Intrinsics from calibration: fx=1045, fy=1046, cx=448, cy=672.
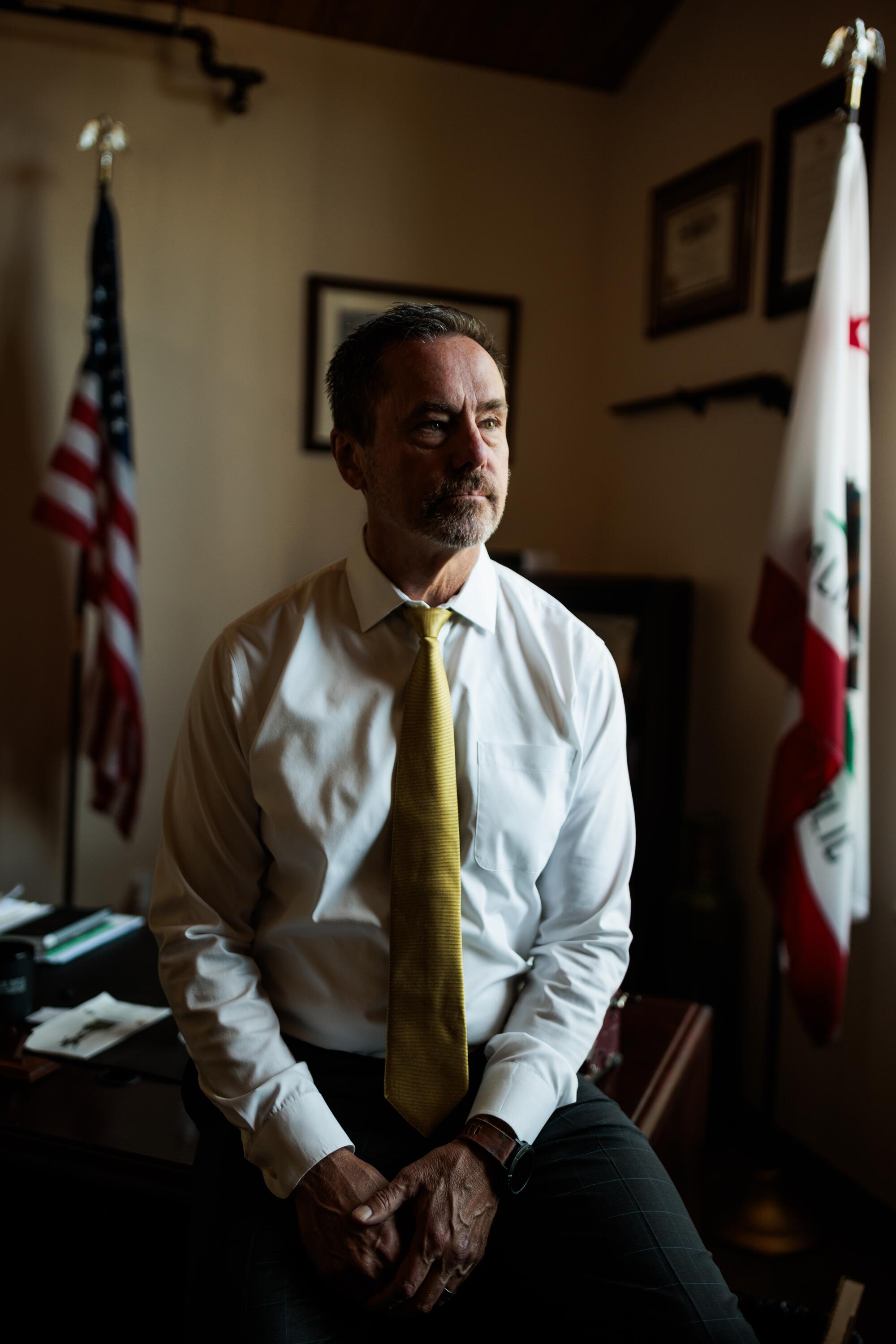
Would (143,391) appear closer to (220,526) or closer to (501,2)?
(220,526)

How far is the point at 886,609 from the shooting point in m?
2.27

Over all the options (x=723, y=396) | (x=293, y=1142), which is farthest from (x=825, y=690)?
(x=293, y=1142)

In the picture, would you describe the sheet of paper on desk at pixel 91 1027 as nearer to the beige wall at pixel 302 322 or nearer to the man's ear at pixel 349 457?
the man's ear at pixel 349 457

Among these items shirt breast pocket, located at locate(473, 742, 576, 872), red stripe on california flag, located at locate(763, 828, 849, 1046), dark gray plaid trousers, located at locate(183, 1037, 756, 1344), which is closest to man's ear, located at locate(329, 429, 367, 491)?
shirt breast pocket, located at locate(473, 742, 576, 872)

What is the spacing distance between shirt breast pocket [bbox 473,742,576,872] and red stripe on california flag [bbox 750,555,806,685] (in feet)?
3.19

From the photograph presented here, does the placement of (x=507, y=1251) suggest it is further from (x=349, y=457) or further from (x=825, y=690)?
(x=825, y=690)

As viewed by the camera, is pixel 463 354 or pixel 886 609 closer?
pixel 463 354

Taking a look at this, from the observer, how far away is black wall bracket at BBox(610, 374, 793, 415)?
257 centimetres

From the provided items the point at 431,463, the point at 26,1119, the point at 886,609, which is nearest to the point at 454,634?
the point at 431,463

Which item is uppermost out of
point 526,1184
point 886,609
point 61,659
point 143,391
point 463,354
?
point 143,391

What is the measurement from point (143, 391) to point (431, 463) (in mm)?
2013

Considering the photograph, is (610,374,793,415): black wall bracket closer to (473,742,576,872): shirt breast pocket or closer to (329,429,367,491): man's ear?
(329,429,367,491): man's ear

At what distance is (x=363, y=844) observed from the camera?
4.16 feet

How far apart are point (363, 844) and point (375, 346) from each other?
637 mm
